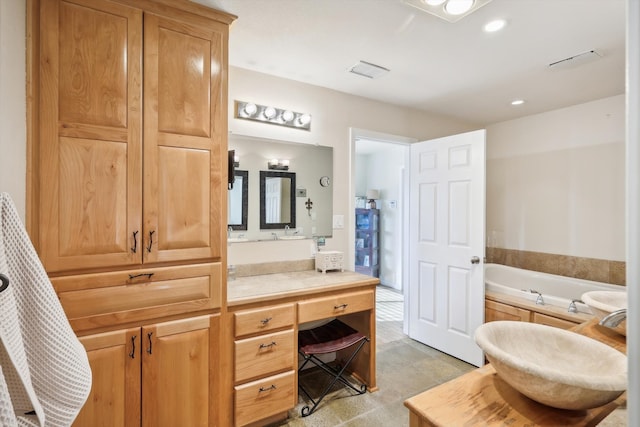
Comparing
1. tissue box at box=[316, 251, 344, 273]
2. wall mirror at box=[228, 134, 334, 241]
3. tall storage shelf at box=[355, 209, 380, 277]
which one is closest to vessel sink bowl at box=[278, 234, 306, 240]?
wall mirror at box=[228, 134, 334, 241]

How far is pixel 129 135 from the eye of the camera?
1481 millimetres

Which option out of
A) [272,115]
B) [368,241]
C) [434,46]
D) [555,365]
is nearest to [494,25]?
[434,46]

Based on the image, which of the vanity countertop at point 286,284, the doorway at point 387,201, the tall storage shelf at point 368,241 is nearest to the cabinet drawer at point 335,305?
the vanity countertop at point 286,284

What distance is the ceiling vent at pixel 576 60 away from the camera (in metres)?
2.08

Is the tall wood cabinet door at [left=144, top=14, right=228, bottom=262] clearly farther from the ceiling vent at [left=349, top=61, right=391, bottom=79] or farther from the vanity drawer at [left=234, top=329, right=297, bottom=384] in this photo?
the ceiling vent at [left=349, top=61, right=391, bottom=79]

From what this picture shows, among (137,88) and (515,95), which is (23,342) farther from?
(515,95)

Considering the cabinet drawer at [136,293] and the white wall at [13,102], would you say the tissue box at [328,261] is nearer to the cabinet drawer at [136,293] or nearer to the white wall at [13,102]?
the cabinet drawer at [136,293]


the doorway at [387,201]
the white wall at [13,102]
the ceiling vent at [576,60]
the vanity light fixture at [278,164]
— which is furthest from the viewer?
the doorway at [387,201]

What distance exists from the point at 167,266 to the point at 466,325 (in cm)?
256

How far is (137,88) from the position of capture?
1.49 meters

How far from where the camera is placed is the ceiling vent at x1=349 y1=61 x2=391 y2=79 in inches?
89.7

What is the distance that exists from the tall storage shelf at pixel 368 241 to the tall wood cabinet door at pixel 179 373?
13.1ft

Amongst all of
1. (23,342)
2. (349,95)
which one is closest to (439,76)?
(349,95)

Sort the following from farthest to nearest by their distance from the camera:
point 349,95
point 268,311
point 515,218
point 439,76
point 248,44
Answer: point 515,218 → point 349,95 → point 439,76 → point 248,44 → point 268,311
